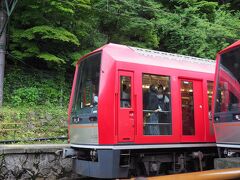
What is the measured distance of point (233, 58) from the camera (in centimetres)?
777

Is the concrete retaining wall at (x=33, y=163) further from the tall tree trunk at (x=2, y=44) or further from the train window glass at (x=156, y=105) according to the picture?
the tall tree trunk at (x=2, y=44)

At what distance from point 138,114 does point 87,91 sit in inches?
58.1

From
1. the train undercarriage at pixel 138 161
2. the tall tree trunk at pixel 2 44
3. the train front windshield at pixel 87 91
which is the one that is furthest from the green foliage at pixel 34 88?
the train undercarriage at pixel 138 161

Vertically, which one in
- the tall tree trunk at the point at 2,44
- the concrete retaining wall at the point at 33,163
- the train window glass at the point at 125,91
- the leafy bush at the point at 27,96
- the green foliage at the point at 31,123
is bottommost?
the concrete retaining wall at the point at 33,163

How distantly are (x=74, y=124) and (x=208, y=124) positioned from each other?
11.5ft

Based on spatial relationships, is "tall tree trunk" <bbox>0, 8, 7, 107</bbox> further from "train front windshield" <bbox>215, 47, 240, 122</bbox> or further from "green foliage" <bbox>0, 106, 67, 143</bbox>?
"train front windshield" <bbox>215, 47, 240, 122</bbox>

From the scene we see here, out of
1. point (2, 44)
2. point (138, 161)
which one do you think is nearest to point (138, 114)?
point (138, 161)

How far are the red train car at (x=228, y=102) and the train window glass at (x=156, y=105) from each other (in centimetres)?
117

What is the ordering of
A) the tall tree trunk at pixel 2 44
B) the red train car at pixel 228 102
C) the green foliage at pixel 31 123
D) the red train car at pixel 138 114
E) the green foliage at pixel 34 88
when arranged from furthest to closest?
the green foliage at pixel 34 88, the tall tree trunk at pixel 2 44, the green foliage at pixel 31 123, the red train car at pixel 138 114, the red train car at pixel 228 102

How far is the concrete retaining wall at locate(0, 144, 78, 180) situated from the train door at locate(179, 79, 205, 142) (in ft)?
11.0

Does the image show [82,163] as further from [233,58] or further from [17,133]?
[17,133]

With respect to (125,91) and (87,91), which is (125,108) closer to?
(125,91)

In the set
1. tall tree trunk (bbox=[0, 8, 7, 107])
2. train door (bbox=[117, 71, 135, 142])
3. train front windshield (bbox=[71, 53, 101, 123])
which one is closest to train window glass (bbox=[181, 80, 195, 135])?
train door (bbox=[117, 71, 135, 142])

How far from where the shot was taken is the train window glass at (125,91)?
764cm
